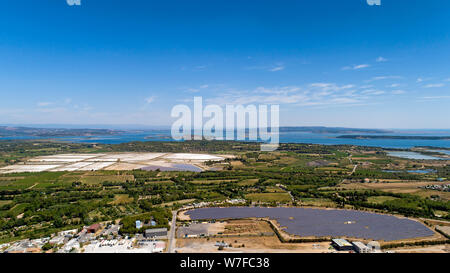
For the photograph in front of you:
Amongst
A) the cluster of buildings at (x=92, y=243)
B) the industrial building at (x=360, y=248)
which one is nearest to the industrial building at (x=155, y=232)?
the cluster of buildings at (x=92, y=243)

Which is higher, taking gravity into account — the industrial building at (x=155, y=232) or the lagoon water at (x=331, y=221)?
the industrial building at (x=155, y=232)

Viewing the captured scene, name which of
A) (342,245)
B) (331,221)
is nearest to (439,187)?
(331,221)

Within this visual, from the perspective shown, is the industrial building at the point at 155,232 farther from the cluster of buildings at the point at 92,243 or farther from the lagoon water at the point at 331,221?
the lagoon water at the point at 331,221

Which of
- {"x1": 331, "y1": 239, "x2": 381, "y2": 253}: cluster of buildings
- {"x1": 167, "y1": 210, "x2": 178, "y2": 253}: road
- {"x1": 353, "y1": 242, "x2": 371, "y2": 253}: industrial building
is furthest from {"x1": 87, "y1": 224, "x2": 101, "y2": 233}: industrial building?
{"x1": 353, "y1": 242, "x2": 371, "y2": 253}: industrial building

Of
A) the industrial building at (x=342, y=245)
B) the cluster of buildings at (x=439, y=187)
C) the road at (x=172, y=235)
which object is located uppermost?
the cluster of buildings at (x=439, y=187)

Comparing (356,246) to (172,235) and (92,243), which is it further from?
(92,243)

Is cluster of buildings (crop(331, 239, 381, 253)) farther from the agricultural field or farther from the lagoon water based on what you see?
the agricultural field

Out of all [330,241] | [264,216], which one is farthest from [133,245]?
[330,241]

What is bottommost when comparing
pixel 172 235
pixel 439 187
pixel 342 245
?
pixel 172 235
